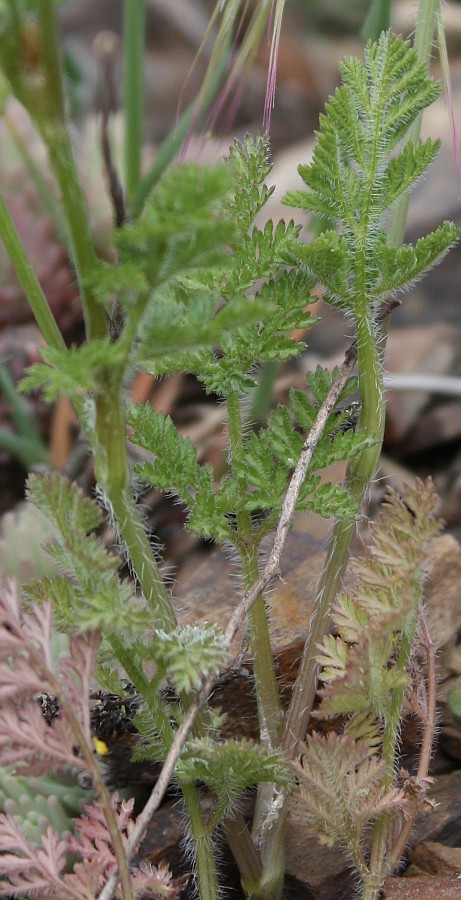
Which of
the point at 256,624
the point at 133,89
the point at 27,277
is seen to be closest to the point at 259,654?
the point at 256,624

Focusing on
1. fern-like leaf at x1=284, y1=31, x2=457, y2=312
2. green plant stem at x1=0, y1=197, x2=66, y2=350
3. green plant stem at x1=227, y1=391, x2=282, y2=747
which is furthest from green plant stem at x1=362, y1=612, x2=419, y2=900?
green plant stem at x1=0, y1=197, x2=66, y2=350

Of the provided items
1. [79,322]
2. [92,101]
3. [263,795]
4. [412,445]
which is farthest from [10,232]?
[92,101]

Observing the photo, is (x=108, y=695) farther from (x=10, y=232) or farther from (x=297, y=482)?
(x=10, y=232)

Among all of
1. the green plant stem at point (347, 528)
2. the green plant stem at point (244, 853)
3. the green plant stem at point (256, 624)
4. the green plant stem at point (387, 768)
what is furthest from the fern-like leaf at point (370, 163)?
the green plant stem at point (244, 853)

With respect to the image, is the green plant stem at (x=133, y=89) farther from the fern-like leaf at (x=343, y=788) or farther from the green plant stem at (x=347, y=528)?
the fern-like leaf at (x=343, y=788)

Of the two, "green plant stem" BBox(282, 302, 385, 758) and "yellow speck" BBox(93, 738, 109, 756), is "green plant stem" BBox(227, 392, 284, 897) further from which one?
"yellow speck" BBox(93, 738, 109, 756)

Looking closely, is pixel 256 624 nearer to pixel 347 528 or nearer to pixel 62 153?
pixel 347 528
